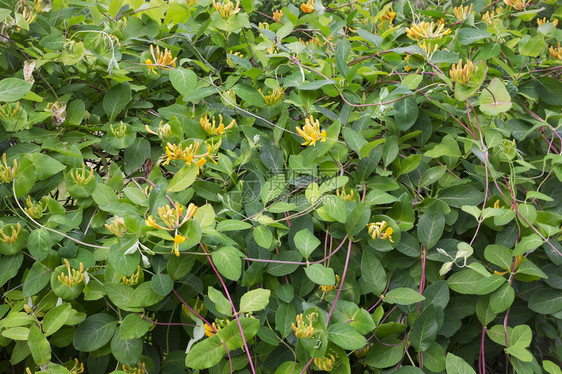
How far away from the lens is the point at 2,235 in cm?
86

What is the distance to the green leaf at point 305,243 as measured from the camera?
833 millimetres

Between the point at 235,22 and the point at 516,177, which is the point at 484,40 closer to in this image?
the point at 516,177

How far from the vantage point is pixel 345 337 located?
782 millimetres

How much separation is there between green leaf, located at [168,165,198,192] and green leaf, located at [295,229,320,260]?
0.22m

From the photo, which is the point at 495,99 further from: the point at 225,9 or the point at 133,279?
the point at 133,279

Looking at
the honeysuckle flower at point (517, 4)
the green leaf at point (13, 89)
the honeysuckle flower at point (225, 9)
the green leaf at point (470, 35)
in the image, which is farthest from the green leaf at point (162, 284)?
the honeysuckle flower at point (517, 4)

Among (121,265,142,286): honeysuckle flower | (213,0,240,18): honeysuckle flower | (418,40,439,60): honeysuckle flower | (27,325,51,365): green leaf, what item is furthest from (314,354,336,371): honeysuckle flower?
(213,0,240,18): honeysuckle flower

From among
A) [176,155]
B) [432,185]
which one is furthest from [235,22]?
[432,185]

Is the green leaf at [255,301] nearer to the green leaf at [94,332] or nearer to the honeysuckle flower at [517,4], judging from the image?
the green leaf at [94,332]

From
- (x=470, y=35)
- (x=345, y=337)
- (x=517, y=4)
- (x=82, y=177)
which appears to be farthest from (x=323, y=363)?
(x=517, y=4)

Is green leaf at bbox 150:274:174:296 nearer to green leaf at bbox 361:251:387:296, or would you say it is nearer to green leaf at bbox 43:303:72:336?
green leaf at bbox 43:303:72:336

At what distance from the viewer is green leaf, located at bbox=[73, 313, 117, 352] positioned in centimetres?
84

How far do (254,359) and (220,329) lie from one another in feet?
0.49

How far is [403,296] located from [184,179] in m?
0.46
